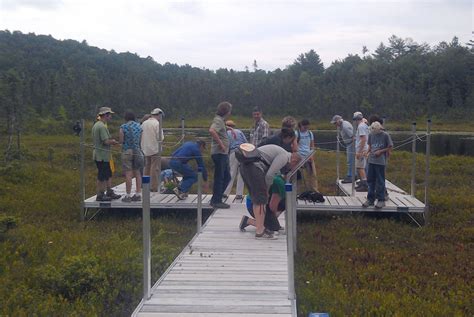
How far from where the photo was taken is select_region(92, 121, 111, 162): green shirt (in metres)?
10.0

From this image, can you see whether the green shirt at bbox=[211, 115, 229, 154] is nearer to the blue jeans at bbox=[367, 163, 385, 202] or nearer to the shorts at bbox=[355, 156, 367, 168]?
the blue jeans at bbox=[367, 163, 385, 202]

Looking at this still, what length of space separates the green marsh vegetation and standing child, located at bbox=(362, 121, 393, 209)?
53 centimetres

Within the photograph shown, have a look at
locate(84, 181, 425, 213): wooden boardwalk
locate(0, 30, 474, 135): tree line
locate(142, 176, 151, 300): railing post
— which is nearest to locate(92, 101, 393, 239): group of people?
locate(84, 181, 425, 213): wooden boardwalk

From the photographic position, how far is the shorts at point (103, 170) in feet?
33.4

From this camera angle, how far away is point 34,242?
27.1 ft

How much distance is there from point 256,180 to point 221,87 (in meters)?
69.5

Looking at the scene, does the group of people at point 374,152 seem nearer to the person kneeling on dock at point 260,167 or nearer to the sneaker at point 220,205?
the sneaker at point 220,205

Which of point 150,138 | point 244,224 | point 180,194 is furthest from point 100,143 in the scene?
point 244,224

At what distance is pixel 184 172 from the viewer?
34.0ft

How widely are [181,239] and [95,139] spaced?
251 cm

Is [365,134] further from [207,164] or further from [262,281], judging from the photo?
[207,164]

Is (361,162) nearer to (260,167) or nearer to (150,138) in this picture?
(150,138)

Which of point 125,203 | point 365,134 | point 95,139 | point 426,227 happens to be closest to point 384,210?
point 426,227

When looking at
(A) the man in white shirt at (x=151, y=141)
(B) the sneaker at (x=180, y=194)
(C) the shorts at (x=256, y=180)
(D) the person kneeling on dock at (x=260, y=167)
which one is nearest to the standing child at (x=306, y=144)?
(B) the sneaker at (x=180, y=194)
